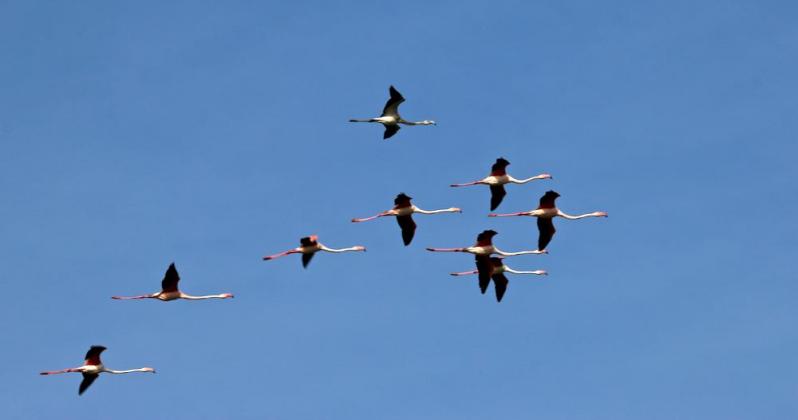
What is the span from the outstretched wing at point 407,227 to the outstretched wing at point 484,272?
3234 mm

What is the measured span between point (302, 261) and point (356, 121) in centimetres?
870

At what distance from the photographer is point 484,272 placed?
99.6 m

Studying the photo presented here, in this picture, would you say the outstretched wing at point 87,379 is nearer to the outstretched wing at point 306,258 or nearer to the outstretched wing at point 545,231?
the outstretched wing at point 306,258

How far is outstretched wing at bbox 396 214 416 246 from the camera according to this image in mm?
98562

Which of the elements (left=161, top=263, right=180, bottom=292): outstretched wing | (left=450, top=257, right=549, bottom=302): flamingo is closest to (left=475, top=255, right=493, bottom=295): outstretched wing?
(left=450, top=257, right=549, bottom=302): flamingo

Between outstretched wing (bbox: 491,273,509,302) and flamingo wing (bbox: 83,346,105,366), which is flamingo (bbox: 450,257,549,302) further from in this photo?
flamingo wing (bbox: 83,346,105,366)

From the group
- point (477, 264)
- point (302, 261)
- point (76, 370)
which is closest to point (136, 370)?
point (76, 370)

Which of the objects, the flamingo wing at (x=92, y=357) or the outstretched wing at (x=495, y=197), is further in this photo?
the outstretched wing at (x=495, y=197)

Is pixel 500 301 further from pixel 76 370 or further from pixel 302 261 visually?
pixel 76 370

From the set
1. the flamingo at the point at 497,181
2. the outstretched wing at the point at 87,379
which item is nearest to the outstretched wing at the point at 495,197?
the flamingo at the point at 497,181

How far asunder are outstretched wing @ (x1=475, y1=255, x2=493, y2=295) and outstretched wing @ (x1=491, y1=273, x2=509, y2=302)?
3.51 feet

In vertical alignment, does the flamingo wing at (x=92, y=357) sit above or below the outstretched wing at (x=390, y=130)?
below

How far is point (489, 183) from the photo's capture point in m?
99.9

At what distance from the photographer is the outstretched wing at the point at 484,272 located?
99.1 m
